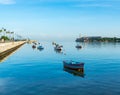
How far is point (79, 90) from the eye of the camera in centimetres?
4338

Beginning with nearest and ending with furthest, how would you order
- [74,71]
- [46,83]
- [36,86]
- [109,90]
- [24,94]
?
[24,94]
[109,90]
[36,86]
[46,83]
[74,71]

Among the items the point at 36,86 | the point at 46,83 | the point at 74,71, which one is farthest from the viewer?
the point at 74,71

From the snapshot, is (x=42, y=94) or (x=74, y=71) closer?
(x=42, y=94)

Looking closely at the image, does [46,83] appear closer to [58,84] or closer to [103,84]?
[58,84]

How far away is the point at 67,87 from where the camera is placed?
45719 millimetres

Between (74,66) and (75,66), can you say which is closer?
(75,66)

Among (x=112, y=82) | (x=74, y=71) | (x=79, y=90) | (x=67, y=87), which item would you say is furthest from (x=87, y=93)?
(x=74, y=71)

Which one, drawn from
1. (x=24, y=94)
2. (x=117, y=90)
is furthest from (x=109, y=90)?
(x=24, y=94)

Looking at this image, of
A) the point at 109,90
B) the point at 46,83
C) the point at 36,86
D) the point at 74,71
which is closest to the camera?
the point at 109,90

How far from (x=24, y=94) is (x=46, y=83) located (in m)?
9.95

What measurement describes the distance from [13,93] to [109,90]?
53.4ft

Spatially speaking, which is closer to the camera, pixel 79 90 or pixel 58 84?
pixel 79 90

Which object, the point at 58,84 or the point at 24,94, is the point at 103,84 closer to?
the point at 58,84

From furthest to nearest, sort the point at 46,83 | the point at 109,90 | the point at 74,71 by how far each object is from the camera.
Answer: the point at 74,71 → the point at 46,83 → the point at 109,90
